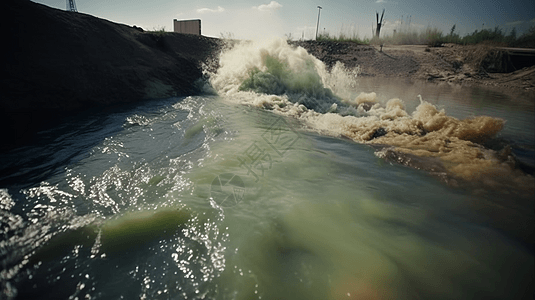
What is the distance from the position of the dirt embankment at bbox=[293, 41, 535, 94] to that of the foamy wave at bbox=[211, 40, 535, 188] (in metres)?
8.19

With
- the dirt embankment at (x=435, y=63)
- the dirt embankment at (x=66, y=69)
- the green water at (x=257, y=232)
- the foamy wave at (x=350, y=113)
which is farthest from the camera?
the dirt embankment at (x=435, y=63)

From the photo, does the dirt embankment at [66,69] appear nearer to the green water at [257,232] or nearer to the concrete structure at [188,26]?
the green water at [257,232]

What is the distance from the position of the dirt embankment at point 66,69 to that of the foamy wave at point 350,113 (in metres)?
2.28

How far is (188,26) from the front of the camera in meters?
15.7

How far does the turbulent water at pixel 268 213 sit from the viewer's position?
4.52 ft

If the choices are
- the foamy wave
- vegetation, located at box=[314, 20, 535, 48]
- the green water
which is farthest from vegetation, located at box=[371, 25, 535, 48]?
the green water

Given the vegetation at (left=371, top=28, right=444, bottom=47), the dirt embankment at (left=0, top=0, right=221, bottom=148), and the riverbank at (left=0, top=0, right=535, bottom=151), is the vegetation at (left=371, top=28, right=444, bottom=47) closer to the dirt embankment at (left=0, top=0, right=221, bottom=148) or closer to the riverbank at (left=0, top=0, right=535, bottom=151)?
the riverbank at (left=0, top=0, right=535, bottom=151)

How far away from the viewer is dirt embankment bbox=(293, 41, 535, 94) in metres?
11.1

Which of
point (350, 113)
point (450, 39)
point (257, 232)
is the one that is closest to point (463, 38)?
point (450, 39)

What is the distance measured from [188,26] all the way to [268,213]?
1735cm

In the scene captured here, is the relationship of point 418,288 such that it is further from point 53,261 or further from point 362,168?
point 53,261

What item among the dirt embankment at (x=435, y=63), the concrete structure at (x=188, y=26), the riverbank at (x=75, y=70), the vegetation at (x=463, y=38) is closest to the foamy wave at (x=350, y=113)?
the riverbank at (x=75, y=70)

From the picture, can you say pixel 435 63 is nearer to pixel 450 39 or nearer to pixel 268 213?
pixel 450 39

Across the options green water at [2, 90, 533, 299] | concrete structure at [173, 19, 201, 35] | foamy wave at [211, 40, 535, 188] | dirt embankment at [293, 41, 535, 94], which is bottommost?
green water at [2, 90, 533, 299]
